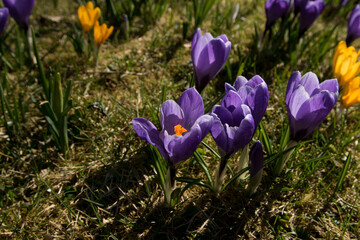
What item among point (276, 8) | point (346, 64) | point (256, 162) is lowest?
point (256, 162)

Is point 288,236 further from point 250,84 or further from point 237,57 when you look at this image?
point 237,57

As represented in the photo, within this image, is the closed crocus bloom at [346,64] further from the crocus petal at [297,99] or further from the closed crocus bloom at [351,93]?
the crocus petal at [297,99]

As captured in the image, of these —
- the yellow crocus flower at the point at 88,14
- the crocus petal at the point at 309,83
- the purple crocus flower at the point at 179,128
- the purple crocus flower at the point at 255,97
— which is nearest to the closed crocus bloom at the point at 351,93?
the crocus petal at the point at 309,83

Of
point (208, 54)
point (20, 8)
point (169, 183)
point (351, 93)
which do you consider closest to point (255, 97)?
point (208, 54)

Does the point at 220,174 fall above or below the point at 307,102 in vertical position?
below

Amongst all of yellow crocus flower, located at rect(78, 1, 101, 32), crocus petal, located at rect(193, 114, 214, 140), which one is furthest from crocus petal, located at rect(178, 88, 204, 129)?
yellow crocus flower, located at rect(78, 1, 101, 32)

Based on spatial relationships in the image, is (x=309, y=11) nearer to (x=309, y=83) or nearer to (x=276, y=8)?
(x=276, y=8)
